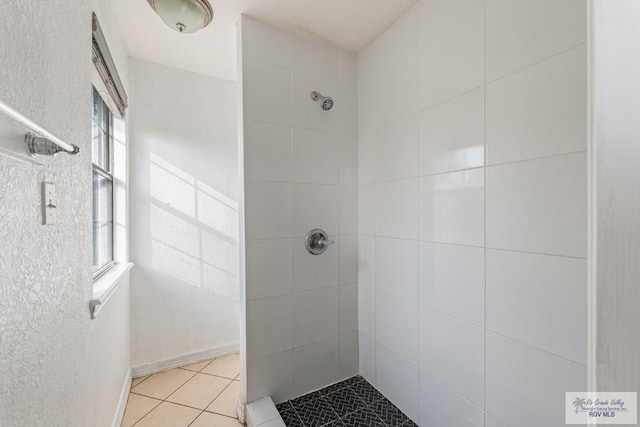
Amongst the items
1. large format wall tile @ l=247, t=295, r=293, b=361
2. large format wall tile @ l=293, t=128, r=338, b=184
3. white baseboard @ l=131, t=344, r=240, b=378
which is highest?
large format wall tile @ l=293, t=128, r=338, b=184

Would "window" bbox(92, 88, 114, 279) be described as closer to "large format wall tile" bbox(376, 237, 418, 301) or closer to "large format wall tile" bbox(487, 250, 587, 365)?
"large format wall tile" bbox(376, 237, 418, 301)

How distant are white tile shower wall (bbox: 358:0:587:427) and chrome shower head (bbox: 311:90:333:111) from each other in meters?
0.26

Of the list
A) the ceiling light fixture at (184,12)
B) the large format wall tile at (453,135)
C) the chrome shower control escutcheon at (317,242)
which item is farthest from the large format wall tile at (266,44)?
the chrome shower control escutcheon at (317,242)

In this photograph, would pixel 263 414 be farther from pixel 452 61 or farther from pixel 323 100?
pixel 452 61

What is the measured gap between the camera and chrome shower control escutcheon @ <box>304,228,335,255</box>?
5.29 feet

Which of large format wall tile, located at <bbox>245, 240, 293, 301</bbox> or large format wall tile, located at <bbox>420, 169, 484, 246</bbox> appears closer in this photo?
large format wall tile, located at <bbox>420, 169, 484, 246</bbox>

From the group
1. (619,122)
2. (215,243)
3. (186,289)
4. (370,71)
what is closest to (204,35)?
(370,71)

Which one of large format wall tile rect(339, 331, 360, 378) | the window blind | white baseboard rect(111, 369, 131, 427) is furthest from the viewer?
large format wall tile rect(339, 331, 360, 378)

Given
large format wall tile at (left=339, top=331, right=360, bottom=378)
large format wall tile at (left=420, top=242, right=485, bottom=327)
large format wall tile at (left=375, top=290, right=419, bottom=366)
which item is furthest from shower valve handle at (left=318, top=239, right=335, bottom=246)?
large format wall tile at (left=339, top=331, right=360, bottom=378)

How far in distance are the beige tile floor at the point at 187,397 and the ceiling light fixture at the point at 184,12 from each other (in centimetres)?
212

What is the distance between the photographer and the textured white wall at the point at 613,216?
1.81 feet

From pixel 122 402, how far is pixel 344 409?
130cm

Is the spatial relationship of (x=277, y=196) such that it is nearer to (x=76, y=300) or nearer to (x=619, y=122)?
(x=76, y=300)

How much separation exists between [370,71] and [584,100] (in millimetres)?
1153
